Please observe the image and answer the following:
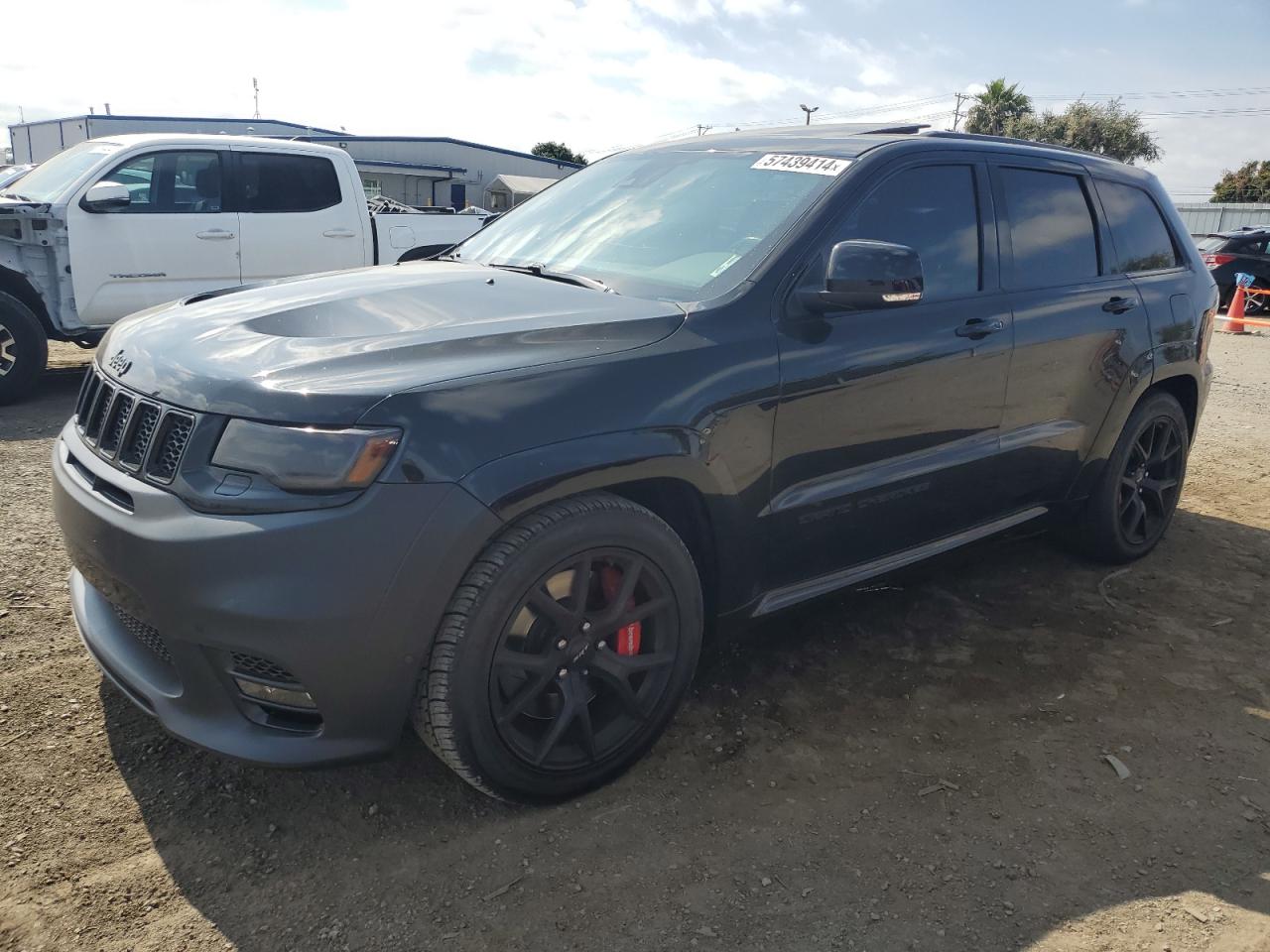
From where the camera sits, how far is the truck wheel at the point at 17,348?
6.71 m

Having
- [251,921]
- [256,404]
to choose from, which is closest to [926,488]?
Answer: [256,404]

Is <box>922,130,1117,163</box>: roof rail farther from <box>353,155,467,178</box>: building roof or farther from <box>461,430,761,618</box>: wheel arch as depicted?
<box>353,155,467,178</box>: building roof

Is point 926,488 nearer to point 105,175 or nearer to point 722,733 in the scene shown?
point 722,733

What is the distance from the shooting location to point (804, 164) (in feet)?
10.6

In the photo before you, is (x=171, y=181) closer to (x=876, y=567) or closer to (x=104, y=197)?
(x=104, y=197)

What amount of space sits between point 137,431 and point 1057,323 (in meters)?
3.15

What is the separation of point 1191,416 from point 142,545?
14.9ft

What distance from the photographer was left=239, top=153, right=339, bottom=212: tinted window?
7758mm

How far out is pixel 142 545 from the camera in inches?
86.0

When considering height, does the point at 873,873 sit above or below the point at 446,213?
below

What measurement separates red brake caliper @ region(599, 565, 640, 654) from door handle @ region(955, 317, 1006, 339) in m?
1.56

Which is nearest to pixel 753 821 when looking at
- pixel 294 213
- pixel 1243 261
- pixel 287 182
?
pixel 294 213

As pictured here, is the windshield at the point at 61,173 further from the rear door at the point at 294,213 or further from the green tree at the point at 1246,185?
the green tree at the point at 1246,185

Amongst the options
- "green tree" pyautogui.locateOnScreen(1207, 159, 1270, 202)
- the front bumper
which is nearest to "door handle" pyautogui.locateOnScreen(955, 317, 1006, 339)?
the front bumper
